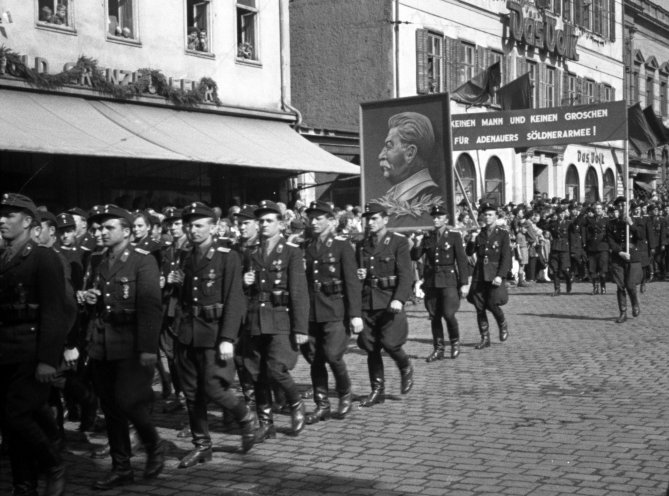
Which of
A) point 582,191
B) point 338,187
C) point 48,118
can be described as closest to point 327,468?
point 48,118

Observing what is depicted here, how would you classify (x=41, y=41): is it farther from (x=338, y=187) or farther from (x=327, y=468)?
(x=327, y=468)

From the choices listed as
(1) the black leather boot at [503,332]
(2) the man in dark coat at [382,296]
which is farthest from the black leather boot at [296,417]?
(1) the black leather boot at [503,332]

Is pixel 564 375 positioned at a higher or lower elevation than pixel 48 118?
lower

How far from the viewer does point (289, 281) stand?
9.01m

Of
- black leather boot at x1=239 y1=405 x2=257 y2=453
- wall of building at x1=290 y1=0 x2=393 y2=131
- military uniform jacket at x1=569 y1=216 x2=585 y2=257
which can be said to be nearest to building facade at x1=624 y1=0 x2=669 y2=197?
wall of building at x1=290 y1=0 x2=393 y2=131

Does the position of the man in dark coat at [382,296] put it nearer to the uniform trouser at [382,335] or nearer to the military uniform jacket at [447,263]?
the uniform trouser at [382,335]

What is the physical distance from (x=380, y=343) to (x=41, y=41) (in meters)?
10.8

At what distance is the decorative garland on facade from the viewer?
18078 millimetres

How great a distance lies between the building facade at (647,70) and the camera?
4828cm

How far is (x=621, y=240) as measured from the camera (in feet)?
59.5

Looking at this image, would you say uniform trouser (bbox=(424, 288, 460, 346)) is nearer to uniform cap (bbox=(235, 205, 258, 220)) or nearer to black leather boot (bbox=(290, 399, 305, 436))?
black leather boot (bbox=(290, 399, 305, 436))

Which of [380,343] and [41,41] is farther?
[41,41]

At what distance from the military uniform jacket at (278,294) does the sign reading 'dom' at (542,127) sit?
36.6 feet

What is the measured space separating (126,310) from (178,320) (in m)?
0.76
